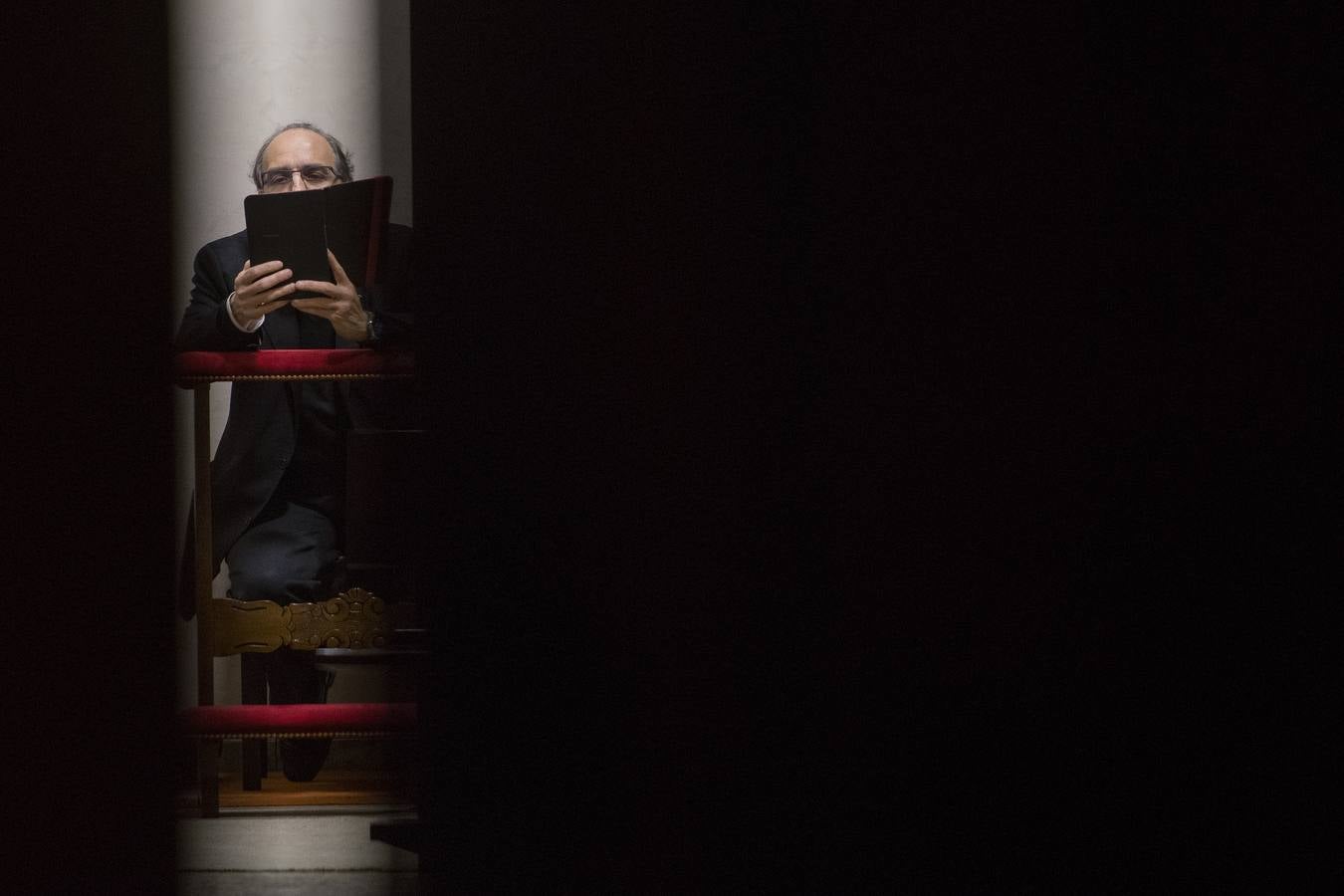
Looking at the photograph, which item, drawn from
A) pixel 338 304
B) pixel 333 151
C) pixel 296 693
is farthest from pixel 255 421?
pixel 333 151

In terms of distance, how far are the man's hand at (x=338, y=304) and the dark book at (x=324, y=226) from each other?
42 millimetres

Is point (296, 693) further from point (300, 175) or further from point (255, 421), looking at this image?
point (300, 175)

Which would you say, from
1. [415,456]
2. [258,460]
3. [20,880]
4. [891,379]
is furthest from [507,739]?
[258,460]

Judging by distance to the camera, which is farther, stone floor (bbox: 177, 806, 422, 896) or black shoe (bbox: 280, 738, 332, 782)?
black shoe (bbox: 280, 738, 332, 782)

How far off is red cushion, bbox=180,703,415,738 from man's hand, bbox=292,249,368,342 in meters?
0.68

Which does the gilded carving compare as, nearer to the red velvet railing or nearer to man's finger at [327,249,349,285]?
the red velvet railing

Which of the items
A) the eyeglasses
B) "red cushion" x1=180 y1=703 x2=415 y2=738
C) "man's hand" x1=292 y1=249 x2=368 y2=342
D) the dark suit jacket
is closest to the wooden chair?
"red cushion" x1=180 y1=703 x2=415 y2=738

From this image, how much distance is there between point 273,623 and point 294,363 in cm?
49

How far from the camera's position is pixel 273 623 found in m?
2.27

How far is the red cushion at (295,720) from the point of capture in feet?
6.75

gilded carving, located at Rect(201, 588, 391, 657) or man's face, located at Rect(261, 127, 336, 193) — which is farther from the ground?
man's face, located at Rect(261, 127, 336, 193)

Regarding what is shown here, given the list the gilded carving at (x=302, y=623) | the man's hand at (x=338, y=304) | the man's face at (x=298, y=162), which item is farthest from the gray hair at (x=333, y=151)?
the gilded carving at (x=302, y=623)

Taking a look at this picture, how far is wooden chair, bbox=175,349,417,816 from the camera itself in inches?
81.8

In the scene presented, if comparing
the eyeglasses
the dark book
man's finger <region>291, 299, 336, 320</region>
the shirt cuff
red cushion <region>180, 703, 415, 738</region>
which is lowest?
red cushion <region>180, 703, 415, 738</region>
